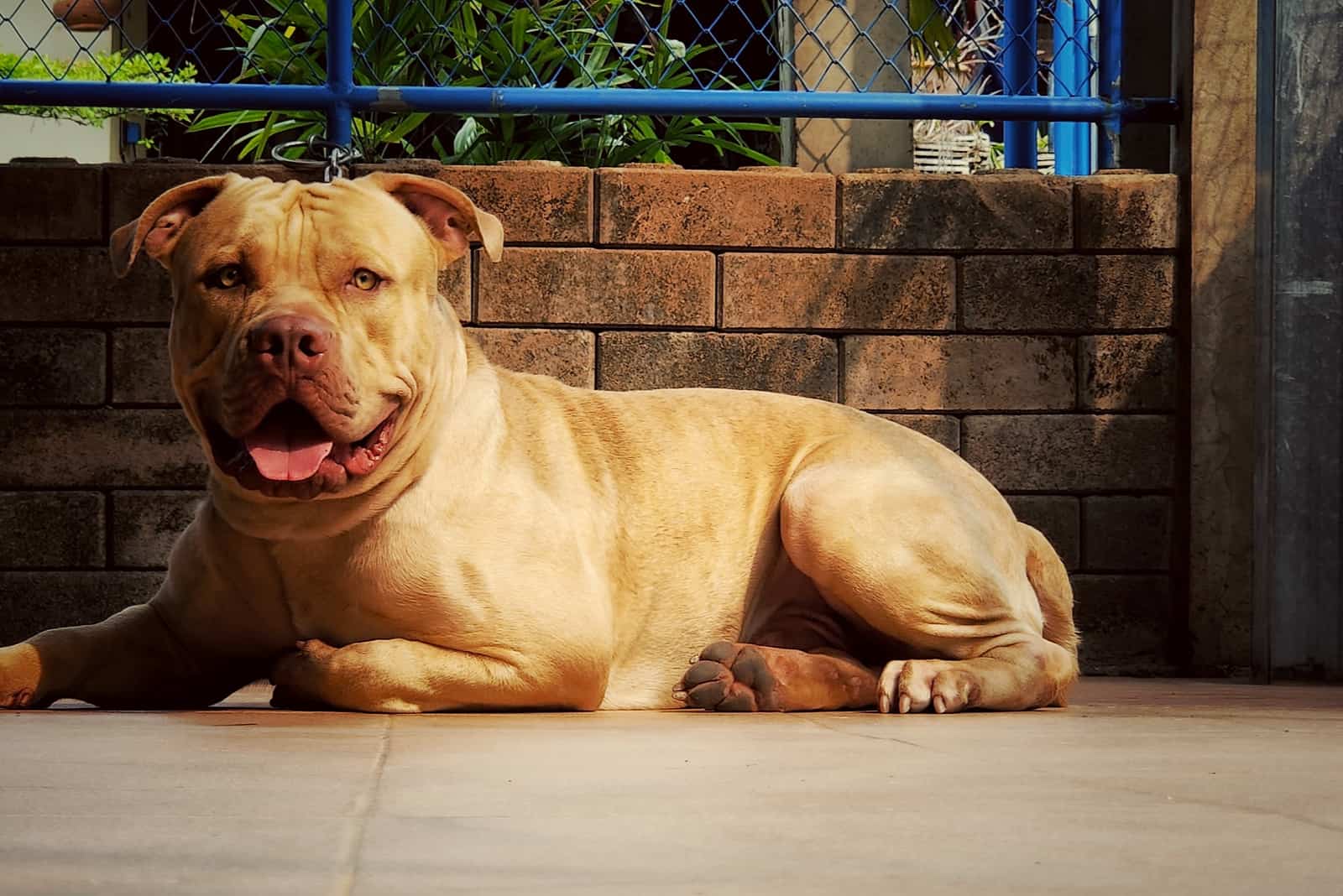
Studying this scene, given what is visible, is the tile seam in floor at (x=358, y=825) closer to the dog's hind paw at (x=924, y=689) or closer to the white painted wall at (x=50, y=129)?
the dog's hind paw at (x=924, y=689)

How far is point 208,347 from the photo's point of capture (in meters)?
A: 3.53

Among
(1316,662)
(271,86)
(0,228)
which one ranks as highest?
(271,86)

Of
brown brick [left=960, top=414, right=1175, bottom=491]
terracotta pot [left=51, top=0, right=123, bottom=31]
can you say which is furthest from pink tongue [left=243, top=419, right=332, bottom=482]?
terracotta pot [left=51, top=0, right=123, bottom=31]

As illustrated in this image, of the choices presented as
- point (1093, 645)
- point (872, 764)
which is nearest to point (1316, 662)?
point (1093, 645)

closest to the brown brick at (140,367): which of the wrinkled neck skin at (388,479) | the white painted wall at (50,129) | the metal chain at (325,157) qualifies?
the metal chain at (325,157)

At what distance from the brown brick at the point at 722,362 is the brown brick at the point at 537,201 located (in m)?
0.35

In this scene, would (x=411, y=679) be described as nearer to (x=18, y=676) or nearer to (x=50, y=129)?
(x=18, y=676)

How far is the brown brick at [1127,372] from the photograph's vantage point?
17.3ft

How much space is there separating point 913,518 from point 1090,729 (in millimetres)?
823

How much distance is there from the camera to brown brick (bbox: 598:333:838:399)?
5.13 meters

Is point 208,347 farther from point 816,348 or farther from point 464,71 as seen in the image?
point 464,71

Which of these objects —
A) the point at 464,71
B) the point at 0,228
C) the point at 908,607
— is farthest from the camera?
the point at 464,71

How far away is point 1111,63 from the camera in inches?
217

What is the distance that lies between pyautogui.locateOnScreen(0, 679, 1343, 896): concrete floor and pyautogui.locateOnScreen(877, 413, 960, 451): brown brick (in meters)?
1.98
